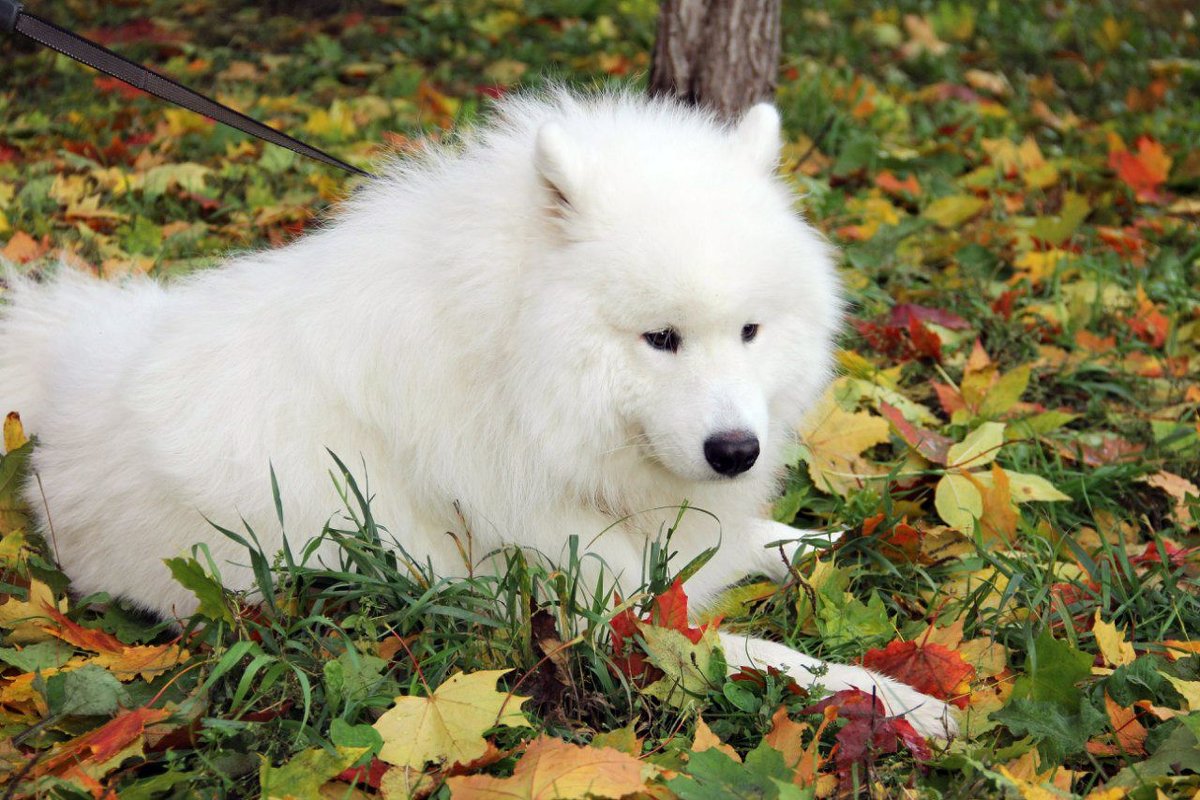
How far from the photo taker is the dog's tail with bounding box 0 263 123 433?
3049 millimetres

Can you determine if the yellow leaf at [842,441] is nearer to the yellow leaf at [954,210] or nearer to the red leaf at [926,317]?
the red leaf at [926,317]

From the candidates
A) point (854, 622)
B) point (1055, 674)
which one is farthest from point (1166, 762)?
point (854, 622)

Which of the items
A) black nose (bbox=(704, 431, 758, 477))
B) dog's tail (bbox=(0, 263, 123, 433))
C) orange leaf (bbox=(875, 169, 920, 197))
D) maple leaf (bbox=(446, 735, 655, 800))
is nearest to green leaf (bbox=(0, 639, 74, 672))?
dog's tail (bbox=(0, 263, 123, 433))

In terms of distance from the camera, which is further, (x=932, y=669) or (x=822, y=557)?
(x=822, y=557)

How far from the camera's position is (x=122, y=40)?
278 inches

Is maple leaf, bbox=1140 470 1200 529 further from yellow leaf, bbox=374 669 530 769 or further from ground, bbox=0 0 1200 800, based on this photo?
yellow leaf, bbox=374 669 530 769

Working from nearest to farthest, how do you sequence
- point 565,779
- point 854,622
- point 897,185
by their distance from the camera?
point 565,779 < point 854,622 < point 897,185

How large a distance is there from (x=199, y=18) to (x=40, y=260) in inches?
173

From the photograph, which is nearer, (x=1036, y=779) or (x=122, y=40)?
(x=1036, y=779)

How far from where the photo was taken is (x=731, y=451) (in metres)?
2.34

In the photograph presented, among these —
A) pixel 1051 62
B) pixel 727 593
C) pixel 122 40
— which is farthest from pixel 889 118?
pixel 122 40

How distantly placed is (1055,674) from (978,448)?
1.07 metres

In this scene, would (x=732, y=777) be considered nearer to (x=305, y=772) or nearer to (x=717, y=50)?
(x=305, y=772)

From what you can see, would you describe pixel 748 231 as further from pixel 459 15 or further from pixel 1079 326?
pixel 459 15
